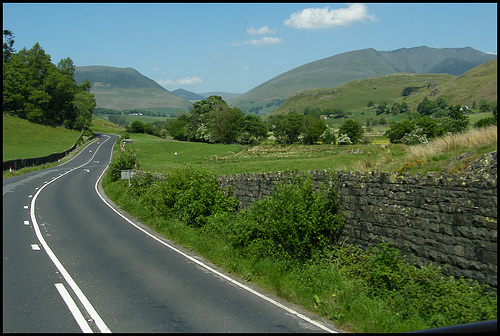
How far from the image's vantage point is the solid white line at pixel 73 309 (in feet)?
24.6

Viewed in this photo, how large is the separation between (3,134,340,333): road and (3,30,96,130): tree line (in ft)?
340

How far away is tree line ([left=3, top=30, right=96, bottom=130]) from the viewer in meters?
110

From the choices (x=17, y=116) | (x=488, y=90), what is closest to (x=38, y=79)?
(x=17, y=116)

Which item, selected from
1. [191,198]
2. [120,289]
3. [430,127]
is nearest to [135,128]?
[430,127]

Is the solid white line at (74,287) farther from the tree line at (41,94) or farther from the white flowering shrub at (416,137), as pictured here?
the tree line at (41,94)

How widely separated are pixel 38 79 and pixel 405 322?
5326 inches

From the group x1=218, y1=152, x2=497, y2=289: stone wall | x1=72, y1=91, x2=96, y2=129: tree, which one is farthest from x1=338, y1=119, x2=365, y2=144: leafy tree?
x1=218, y1=152, x2=497, y2=289: stone wall

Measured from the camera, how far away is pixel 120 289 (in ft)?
32.8

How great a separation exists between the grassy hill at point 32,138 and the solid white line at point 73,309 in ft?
229

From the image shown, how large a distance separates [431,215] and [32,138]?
98.0m

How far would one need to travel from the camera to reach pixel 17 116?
112 metres

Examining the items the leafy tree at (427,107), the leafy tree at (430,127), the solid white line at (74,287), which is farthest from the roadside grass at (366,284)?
the leafy tree at (427,107)

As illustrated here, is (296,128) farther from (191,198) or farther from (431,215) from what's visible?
(431,215)

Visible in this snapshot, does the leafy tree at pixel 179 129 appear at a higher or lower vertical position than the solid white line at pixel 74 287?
higher
